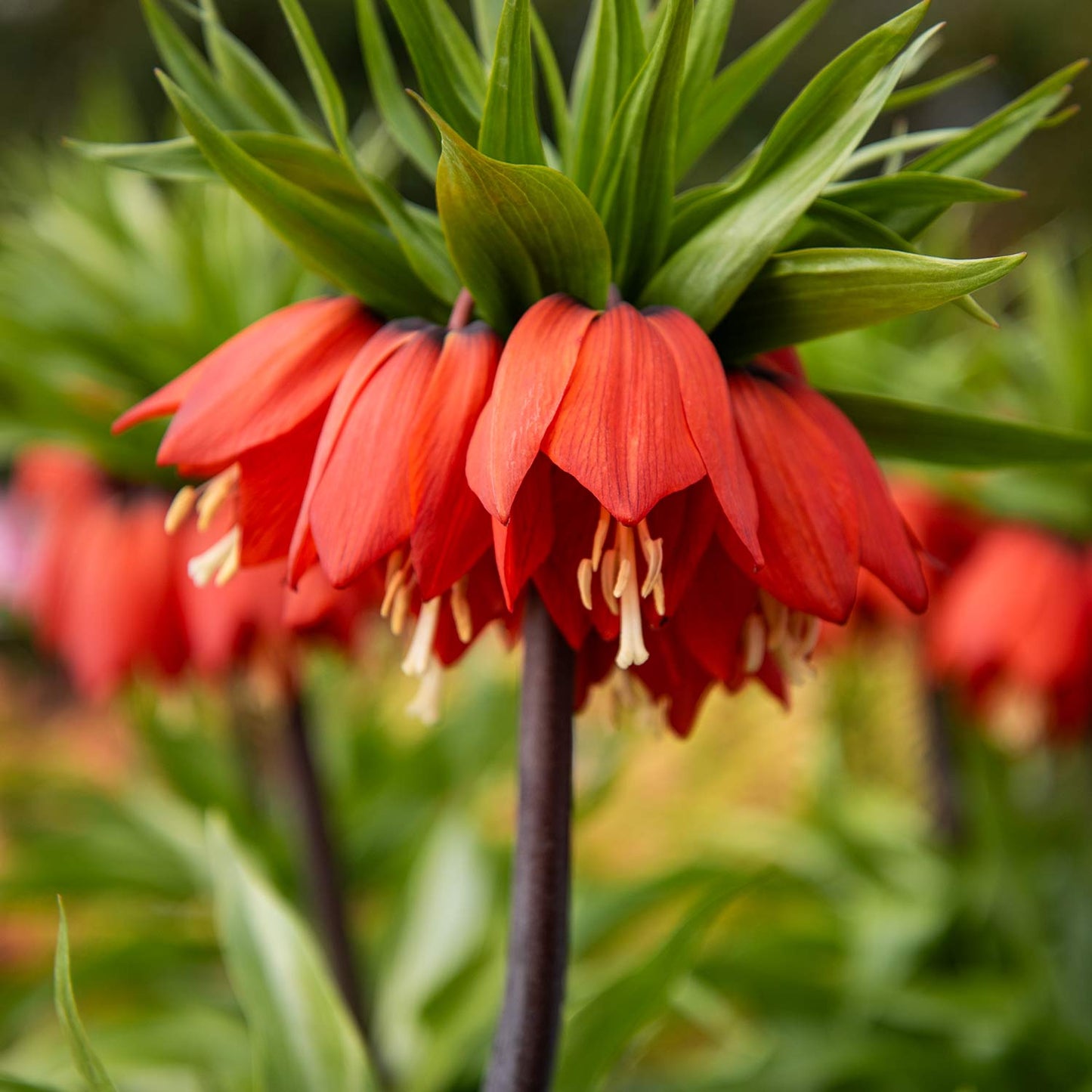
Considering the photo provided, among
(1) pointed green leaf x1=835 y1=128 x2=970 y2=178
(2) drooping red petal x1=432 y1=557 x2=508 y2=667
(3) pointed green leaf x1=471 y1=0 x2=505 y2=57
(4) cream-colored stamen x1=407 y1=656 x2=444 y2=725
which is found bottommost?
(4) cream-colored stamen x1=407 y1=656 x2=444 y2=725

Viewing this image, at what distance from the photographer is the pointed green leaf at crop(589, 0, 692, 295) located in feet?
1.49

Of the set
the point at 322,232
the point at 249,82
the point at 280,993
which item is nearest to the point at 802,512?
the point at 322,232

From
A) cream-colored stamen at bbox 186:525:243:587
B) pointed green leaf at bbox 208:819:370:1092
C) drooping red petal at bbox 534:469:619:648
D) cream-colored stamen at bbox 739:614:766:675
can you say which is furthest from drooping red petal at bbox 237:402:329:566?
pointed green leaf at bbox 208:819:370:1092

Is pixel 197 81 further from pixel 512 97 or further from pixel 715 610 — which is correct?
pixel 715 610

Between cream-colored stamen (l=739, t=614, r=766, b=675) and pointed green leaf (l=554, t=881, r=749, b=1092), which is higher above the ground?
cream-colored stamen (l=739, t=614, r=766, b=675)

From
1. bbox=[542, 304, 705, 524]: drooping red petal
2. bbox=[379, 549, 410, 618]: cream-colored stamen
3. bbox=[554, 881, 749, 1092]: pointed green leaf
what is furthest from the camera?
bbox=[554, 881, 749, 1092]: pointed green leaf

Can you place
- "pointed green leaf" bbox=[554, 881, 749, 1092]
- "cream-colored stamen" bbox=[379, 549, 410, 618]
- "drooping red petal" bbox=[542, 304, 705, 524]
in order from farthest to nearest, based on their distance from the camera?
"pointed green leaf" bbox=[554, 881, 749, 1092]
"cream-colored stamen" bbox=[379, 549, 410, 618]
"drooping red petal" bbox=[542, 304, 705, 524]

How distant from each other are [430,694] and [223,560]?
0.13m

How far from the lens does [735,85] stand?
56cm

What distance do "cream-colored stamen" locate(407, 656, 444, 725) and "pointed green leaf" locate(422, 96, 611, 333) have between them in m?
0.18

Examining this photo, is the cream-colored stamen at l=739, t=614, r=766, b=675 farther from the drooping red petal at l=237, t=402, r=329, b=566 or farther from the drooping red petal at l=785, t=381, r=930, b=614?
the drooping red petal at l=237, t=402, r=329, b=566

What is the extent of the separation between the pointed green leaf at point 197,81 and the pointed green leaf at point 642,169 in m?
0.19

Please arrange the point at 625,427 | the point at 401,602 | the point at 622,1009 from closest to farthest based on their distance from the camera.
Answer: the point at 625,427 < the point at 401,602 < the point at 622,1009

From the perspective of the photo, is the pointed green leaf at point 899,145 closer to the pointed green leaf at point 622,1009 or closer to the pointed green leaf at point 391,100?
the pointed green leaf at point 391,100
